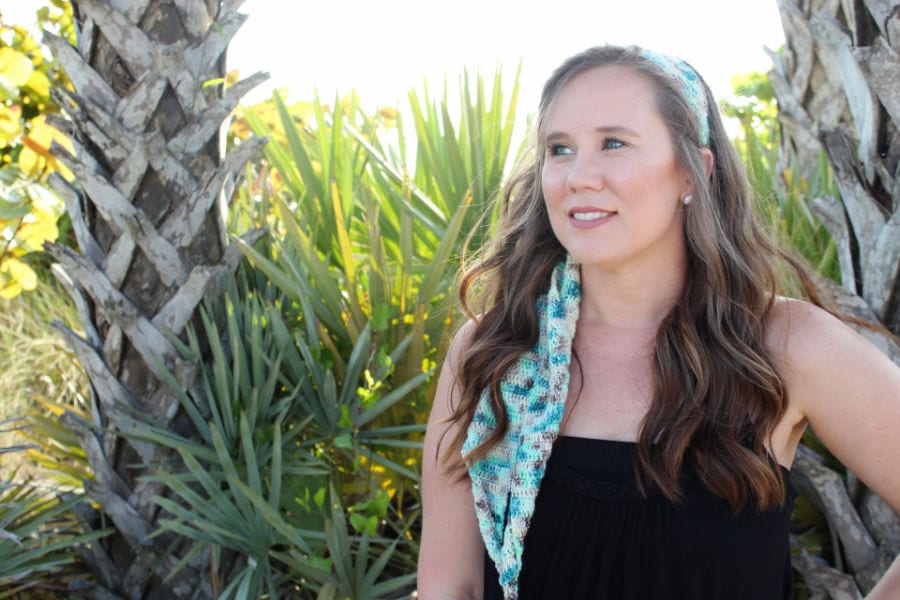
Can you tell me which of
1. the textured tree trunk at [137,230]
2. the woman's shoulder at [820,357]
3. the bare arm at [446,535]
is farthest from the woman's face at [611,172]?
the textured tree trunk at [137,230]

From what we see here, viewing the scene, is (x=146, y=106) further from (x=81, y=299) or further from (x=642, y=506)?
(x=642, y=506)

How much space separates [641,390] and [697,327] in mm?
176

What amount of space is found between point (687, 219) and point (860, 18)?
29.6 inches

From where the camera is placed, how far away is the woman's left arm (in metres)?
1.85

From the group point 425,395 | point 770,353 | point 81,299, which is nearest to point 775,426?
point 770,353

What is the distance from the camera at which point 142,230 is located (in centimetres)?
280

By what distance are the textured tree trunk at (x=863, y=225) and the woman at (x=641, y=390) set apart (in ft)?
0.86

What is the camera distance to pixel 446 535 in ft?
7.32

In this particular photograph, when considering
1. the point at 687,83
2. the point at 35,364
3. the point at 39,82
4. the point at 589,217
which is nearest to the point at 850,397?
the point at 589,217

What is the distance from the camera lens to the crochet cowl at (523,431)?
204 centimetres

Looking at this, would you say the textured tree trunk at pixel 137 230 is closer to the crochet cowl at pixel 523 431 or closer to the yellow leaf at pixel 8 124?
the yellow leaf at pixel 8 124

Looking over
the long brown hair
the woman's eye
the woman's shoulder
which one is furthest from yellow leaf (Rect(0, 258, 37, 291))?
the woman's shoulder

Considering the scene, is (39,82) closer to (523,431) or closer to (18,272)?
(18,272)

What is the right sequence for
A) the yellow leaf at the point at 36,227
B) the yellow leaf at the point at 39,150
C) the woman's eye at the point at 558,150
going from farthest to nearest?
the yellow leaf at the point at 36,227, the yellow leaf at the point at 39,150, the woman's eye at the point at 558,150
